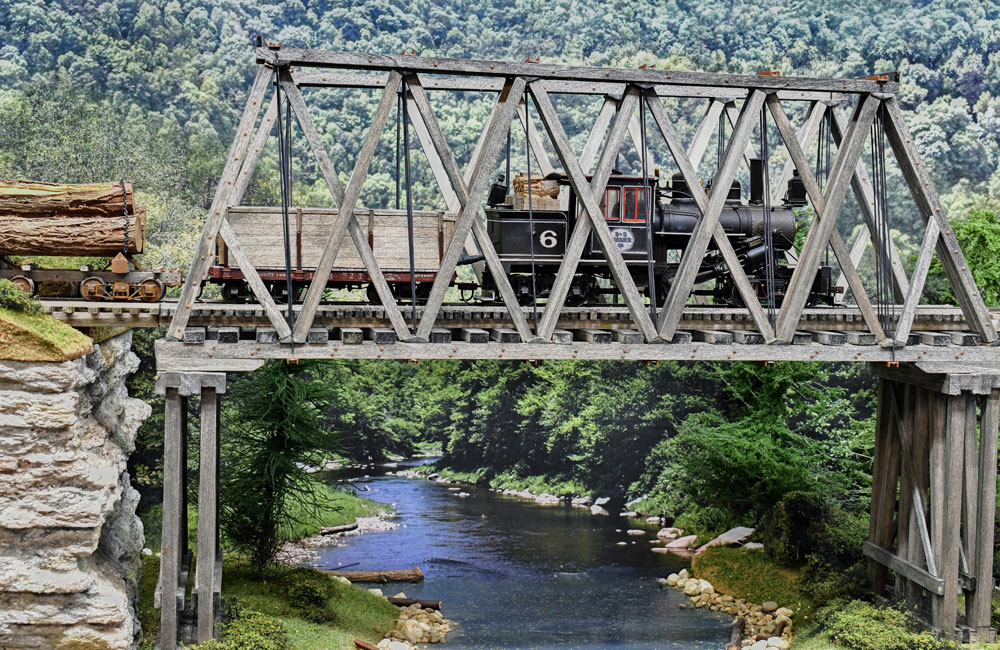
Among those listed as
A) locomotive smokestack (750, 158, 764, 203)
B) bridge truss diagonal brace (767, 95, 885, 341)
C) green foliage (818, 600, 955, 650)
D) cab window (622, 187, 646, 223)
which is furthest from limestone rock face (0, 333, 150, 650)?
locomotive smokestack (750, 158, 764, 203)

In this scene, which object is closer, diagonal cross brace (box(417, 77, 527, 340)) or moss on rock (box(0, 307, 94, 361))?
moss on rock (box(0, 307, 94, 361))

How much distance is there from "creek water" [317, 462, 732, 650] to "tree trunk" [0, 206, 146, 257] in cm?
851

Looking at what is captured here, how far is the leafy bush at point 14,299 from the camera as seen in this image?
13.0 metres

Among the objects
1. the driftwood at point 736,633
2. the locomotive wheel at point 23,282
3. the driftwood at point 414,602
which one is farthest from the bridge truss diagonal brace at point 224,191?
the driftwood at point 736,633

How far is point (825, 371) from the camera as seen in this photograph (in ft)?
79.8

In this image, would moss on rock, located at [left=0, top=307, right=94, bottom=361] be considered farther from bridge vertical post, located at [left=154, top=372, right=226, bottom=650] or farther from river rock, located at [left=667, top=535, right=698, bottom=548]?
river rock, located at [left=667, top=535, right=698, bottom=548]

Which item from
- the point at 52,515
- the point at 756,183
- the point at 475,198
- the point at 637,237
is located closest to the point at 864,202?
the point at 637,237

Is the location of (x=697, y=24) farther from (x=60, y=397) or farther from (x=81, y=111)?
(x=60, y=397)

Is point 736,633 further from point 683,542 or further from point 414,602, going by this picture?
point 683,542

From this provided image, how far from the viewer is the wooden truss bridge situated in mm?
13039

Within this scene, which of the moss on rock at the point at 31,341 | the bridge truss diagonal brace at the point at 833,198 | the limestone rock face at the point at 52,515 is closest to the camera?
the moss on rock at the point at 31,341

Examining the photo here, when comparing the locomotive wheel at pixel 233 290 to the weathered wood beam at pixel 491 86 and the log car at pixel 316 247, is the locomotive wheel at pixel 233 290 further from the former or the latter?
the weathered wood beam at pixel 491 86

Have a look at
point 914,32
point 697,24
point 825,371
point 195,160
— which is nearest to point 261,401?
point 825,371

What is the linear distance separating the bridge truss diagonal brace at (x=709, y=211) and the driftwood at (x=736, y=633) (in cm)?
608
